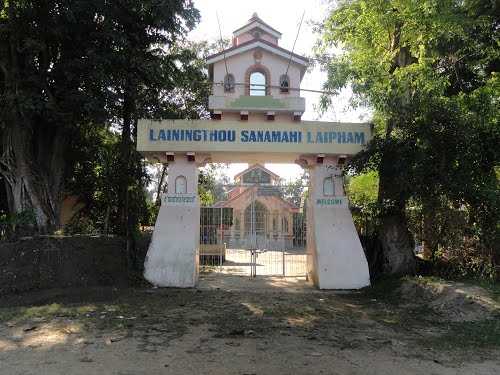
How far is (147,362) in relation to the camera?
562cm

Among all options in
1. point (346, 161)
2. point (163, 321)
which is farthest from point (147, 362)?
point (346, 161)

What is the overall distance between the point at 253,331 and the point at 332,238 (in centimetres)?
522

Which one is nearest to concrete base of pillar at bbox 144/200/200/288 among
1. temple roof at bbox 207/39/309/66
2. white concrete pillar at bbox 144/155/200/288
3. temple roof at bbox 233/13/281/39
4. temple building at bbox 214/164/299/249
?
white concrete pillar at bbox 144/155/200/288

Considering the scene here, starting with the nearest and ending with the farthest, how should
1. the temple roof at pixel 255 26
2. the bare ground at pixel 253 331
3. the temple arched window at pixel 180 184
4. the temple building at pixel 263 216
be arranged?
the bare ground at pixel 253 331, the temple arched window at pixel 180 184, the temple building at pixel 263 216, the temple roof at pixel 255 26

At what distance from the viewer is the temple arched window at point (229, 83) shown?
13.8m

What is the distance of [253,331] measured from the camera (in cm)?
720

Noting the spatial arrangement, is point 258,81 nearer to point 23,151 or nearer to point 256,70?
point 256,70

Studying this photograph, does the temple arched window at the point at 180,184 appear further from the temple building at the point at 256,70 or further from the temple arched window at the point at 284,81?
the temple arched window at the point at 284,81

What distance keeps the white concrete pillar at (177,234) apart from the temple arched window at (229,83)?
2.75 m

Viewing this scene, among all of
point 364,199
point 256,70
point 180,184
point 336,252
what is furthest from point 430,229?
point 256,70

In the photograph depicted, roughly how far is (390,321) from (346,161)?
16.6 ft

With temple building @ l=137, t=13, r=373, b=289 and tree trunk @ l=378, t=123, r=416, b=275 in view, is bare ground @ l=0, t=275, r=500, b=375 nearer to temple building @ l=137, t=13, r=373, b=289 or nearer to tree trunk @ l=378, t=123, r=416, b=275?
temple building @ l=137, t=13, r=373, b=289

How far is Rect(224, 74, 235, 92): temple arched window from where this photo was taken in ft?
45.3

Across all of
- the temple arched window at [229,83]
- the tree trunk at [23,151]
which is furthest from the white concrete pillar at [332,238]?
the tree trunk at [23,151]
